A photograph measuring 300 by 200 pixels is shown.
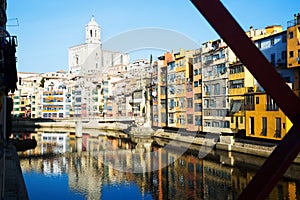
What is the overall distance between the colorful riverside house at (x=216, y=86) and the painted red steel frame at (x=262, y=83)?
16.4 meters

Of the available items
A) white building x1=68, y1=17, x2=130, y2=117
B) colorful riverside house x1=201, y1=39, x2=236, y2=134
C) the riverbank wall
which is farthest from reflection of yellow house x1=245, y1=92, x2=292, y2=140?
white building x1=68, y1=17, x2=130, y2=117

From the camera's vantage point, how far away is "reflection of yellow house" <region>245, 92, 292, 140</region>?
13.8 meters

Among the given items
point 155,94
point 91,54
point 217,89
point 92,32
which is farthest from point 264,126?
point 92,32

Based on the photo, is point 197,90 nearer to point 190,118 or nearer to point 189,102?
point 189,102

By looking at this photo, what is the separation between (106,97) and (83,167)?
23.6 metres

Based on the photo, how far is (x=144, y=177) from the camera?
12344 millimetres

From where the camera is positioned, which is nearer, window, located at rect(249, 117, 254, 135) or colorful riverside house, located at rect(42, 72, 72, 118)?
window, located at rect(249, 117, 254, 135)

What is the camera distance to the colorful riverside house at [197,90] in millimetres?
20141

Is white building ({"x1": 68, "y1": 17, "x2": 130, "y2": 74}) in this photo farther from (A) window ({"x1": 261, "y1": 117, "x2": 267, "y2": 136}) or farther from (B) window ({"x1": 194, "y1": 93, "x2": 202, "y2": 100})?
(A) window ({"x1": 261, "y1": 117, "x2": 267, "y2": 136})

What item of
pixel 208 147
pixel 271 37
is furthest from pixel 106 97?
pixel 271 37

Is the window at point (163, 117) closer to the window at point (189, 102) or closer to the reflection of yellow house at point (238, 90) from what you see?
the window at point (189, 102)

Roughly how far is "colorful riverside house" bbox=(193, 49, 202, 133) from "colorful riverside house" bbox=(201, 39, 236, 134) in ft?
1.78

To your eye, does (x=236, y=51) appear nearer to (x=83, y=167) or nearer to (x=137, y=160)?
(x=83, y=167)

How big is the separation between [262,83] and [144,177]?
11439 mm
